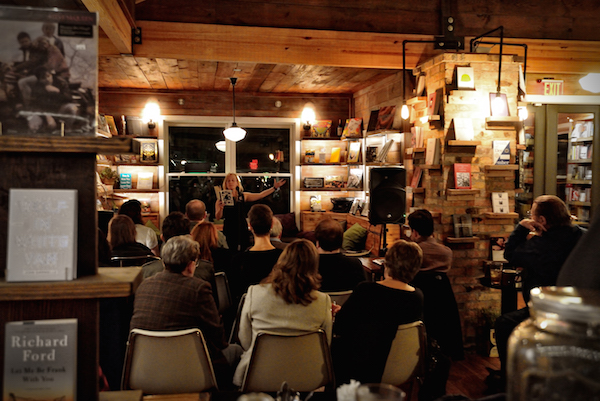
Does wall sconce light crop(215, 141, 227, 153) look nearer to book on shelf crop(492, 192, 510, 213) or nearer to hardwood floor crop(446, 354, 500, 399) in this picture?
book on shelf crop(492, 192, 510, 213)

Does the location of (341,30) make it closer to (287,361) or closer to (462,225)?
(462,225)

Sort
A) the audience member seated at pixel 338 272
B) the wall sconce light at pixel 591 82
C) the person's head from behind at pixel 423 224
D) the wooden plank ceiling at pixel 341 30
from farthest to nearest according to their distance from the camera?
the wall sconce light at pixel 591 82
the wooden plank ceiling at pixel 341 30
the person's head from behind at pixel 423 224
the audience member seated at pixel 338 272

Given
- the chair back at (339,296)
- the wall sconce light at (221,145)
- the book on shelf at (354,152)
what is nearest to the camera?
the chair back at (339,296)

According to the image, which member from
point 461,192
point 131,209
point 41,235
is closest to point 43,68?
point 41,235

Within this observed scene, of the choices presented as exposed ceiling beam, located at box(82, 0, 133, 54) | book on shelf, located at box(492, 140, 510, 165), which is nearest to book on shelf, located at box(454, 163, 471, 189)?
book on shelf, located at box(492, 140, 510, 165)

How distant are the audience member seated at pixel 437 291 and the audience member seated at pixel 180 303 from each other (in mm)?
1716

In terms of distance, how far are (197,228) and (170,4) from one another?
220cm

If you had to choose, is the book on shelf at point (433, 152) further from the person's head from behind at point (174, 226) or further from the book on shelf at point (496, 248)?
the person's head from behind at point (174, 226)

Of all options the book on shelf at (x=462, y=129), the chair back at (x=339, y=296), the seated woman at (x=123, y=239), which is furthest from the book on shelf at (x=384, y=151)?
the seated woman at (x=123, y=239)

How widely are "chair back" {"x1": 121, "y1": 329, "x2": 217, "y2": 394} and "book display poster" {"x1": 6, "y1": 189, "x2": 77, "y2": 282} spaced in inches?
44.9

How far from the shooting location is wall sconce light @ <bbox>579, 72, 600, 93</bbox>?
5.73m

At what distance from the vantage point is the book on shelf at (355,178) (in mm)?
7535

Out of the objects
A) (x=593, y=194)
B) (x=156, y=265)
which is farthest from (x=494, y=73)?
(x=156, y=265)

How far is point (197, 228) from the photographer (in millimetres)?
3893
